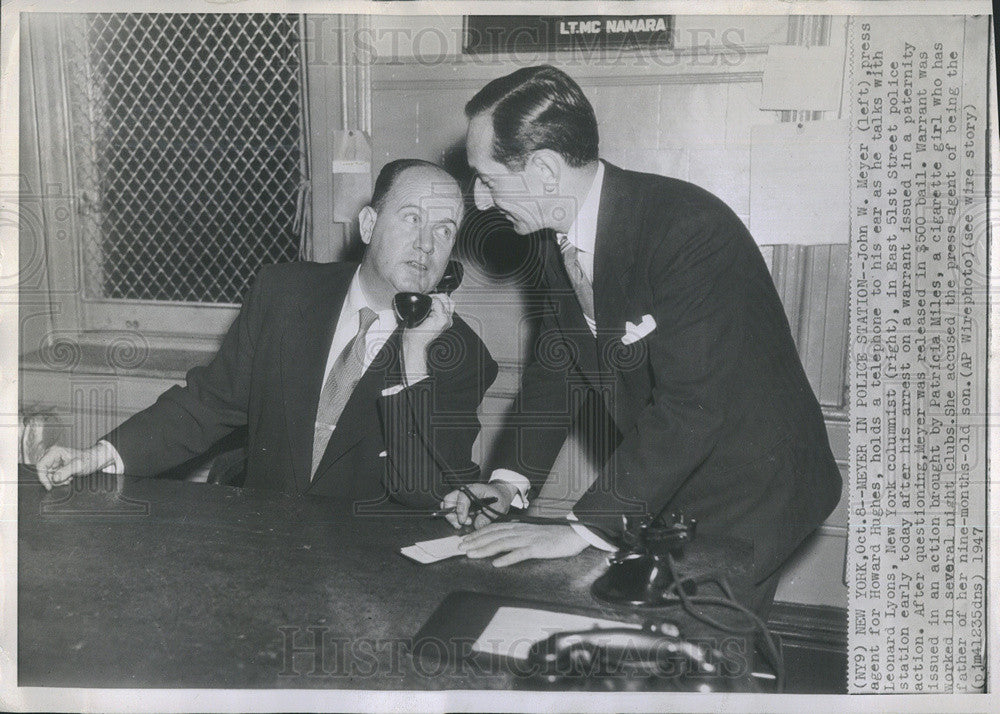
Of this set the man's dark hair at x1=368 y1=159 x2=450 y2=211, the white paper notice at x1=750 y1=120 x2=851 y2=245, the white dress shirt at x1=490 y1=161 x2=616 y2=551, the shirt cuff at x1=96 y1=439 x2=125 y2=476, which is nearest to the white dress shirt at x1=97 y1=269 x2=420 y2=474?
the shirt cuff at x1=96 y1=439 x2=125 y2=476

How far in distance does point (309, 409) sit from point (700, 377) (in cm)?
81

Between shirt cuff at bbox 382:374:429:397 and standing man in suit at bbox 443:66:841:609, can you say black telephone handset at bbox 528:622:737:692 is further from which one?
shirt cuff at bbox 382:374:429:397

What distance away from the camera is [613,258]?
151cm

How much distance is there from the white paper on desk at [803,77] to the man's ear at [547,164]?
16.8 inches

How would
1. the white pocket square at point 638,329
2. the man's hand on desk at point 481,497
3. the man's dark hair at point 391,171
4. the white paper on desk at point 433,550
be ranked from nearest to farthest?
1. the white paper on desk at point 433,550
2. the man's hand on desk at point 481,497
3. the white pocket square at point 638,329
4. the man's dark hair at point 391,171

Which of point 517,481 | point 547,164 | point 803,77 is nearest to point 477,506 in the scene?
point 517,481

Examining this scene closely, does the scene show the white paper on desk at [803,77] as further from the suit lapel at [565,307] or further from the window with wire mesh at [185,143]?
the window with wire mesh at [185,143]

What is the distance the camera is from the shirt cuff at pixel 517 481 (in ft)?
5.06

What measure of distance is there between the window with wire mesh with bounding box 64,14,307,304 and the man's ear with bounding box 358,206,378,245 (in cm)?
15

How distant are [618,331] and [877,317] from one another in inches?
20.4

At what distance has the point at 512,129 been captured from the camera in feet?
5.08

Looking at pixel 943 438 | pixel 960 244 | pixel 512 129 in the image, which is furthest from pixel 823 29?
pixel 943 438

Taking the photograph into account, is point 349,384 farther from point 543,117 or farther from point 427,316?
point 543,117

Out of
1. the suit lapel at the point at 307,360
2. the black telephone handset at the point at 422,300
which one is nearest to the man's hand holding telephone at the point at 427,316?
the black telephone handset at the point at 422,300
